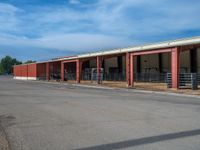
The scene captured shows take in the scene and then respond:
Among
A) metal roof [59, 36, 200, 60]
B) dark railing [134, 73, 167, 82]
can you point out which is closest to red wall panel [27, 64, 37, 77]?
dark railing [134, 73, 167, 82]

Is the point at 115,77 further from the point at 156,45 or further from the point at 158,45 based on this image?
the point at 158,45

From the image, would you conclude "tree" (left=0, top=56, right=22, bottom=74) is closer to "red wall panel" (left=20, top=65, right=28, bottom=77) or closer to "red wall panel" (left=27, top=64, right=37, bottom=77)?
"red wall panel" (left=20, top=65, right=28, bottom=77)

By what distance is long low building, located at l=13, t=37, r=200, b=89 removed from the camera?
3077cm

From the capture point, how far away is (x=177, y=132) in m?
8.67

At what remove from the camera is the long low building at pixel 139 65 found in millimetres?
30766

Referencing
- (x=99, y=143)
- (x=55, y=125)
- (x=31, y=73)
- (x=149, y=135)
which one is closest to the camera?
(x=99, y=143)

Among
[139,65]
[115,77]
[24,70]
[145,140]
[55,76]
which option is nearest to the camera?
[145,140]

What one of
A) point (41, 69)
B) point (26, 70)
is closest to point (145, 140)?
point (41, 69)

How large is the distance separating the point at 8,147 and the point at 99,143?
187 centimetres

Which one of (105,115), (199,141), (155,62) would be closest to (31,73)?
(155,62)

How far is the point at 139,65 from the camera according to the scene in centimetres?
5356

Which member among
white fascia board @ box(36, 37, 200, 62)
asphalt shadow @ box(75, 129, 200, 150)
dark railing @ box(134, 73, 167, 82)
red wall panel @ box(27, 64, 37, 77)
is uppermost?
white fascia board @ box(36, 37, 200, 62)

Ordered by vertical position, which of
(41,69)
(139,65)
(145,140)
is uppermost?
(139,65)

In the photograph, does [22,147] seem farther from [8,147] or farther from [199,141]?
[199,141]
